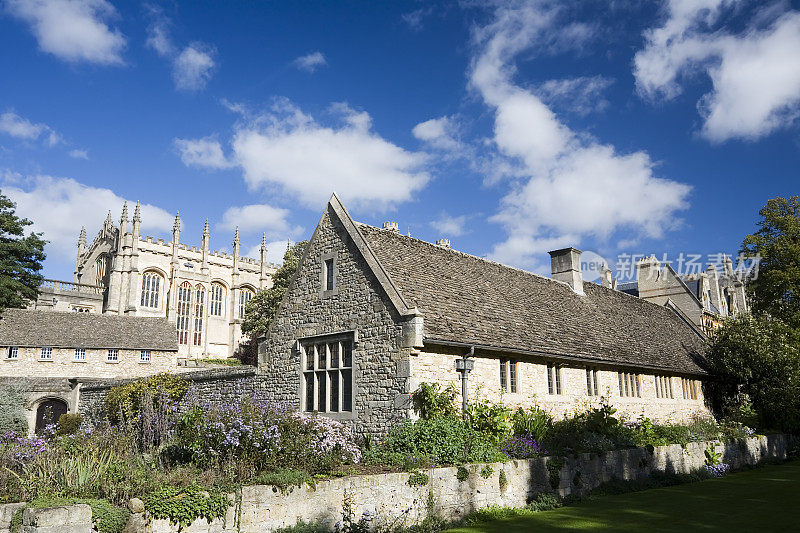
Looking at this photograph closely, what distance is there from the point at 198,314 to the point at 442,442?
63965 mm

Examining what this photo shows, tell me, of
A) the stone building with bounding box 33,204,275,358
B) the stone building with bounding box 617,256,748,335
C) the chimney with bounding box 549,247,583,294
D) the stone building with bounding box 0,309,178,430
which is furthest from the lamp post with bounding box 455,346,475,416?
the stone building with bounding box 33,204,275,358

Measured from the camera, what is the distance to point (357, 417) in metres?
16.5

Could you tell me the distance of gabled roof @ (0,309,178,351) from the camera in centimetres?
3828

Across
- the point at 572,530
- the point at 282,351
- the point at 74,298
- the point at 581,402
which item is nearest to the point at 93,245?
the point at 74,298

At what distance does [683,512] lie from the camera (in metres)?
13.1

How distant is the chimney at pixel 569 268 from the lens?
28.5 meters

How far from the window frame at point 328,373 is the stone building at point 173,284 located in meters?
53.7

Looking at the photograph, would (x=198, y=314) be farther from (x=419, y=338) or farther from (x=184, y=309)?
(x=419, y=338)

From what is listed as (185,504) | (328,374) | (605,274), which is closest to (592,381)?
(328,374)

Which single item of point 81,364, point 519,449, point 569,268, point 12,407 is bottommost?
point 519,449

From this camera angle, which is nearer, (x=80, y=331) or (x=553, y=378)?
(x=553, y=378)

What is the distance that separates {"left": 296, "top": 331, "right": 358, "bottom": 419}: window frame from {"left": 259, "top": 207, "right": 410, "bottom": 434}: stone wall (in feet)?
0.32

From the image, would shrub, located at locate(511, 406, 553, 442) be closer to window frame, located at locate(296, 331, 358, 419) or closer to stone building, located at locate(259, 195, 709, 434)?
stone building, located at locate(259, 195, 709, 434)

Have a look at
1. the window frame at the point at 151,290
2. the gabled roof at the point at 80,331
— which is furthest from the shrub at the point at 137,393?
the window frame at the point at 151,290
